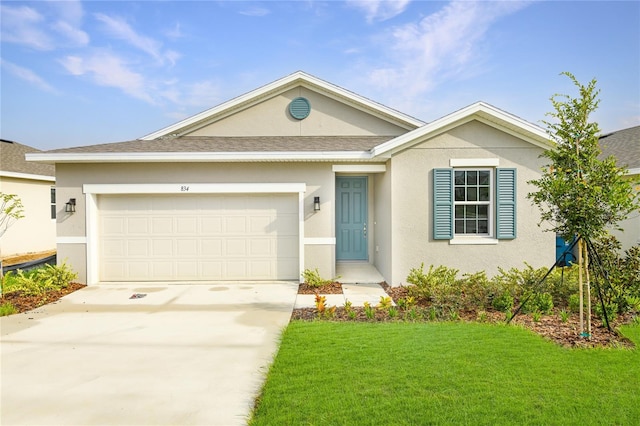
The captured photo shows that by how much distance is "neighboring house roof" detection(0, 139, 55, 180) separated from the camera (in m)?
13.8

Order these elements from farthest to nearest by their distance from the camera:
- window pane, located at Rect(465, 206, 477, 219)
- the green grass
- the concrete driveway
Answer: window pane, located at Rect(465, 206, 477, 219), the concrete driveway, the green grass

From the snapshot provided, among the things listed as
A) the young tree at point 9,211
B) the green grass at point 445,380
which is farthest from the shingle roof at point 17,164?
the green grass at point 445,380

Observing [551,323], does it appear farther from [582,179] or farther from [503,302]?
[582,179]

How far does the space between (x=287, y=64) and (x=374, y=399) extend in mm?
14013

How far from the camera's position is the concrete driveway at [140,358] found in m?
3.63

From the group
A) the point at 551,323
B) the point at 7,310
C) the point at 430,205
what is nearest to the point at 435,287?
the point at 551,323

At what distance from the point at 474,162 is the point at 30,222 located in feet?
53.5

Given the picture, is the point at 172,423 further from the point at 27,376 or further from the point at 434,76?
the point at 434,76

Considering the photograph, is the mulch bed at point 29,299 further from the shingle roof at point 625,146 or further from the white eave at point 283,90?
the shingle roof at point 625,146

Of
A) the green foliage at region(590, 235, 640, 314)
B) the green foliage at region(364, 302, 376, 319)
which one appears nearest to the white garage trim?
the green foliage at region(364, 302, 376, 319)

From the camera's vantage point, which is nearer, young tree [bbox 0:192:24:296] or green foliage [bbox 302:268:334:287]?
young tree [bbox 0:192:24:296]

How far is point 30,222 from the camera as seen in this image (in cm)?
1472

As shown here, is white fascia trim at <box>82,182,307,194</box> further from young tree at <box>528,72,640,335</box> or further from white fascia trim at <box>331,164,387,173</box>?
young tree at <box>528,72,640,335</box>

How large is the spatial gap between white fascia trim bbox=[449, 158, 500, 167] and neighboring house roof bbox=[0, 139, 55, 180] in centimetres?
1518
